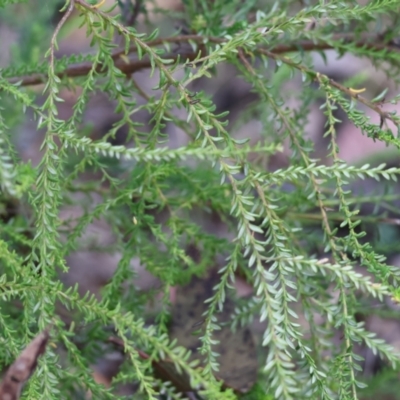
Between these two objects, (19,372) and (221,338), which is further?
(221,338)

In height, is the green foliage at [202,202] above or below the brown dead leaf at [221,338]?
above

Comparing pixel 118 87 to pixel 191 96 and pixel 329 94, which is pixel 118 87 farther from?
pixel 329 94

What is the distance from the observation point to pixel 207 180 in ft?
3.55

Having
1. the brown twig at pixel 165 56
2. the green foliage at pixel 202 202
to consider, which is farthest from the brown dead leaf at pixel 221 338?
the brown twig at pixel 165 56

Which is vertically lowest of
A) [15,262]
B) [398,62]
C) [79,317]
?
[79,317]

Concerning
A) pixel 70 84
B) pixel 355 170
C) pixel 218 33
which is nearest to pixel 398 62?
pixel 218 33

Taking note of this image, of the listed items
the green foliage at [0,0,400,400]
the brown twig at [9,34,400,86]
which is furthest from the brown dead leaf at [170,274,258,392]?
the brown twig at [9,34,400,86]

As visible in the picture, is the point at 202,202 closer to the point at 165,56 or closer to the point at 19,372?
the point at 165,56

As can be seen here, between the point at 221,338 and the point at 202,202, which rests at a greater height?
the point at 202,202

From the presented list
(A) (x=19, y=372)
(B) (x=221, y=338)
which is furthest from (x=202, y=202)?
(A) (x=19, y=372)

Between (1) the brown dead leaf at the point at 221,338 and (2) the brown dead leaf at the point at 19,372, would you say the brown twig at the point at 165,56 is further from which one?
(2) the brown dead leaf at the point at 19,372

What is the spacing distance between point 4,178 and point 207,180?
2.12ft

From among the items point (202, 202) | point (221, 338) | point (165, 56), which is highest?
point (165, 56)

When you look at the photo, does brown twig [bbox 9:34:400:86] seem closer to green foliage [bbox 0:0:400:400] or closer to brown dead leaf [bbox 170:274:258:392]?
green foliage [bbox 0:0:400:400]
